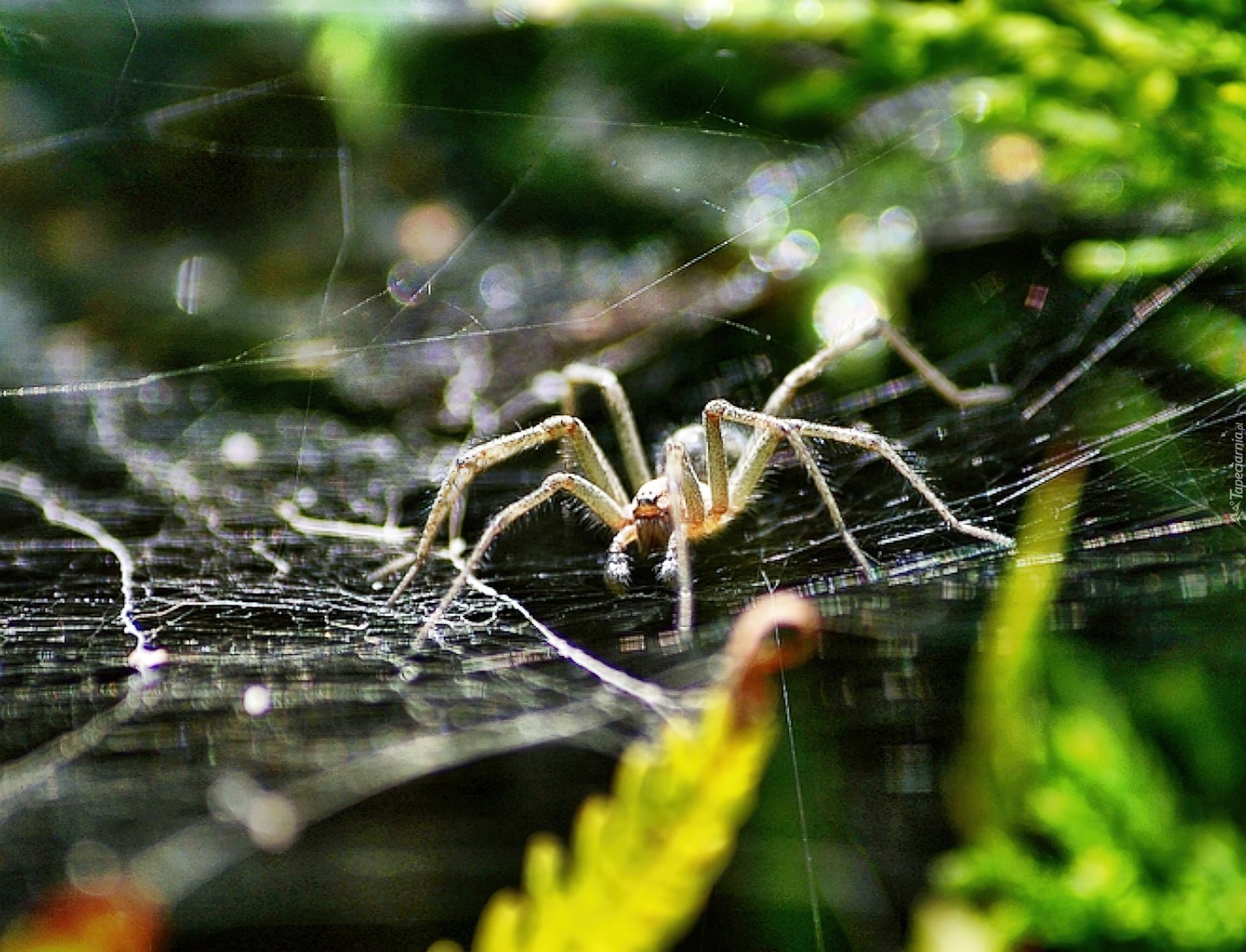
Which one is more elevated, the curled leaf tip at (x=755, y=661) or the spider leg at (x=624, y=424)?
the spider leg at (x=624, y=424)

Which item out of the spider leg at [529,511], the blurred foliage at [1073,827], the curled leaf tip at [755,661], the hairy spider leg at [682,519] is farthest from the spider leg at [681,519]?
the curled leaf tip at [755,661]

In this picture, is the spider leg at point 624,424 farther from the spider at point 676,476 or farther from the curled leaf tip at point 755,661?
the curled leaf tip at point 755,661

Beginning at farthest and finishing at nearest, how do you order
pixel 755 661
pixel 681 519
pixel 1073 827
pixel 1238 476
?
pixel 681 519 < pixel 1238 476 < pixel 1073 827 < pixel 755 661

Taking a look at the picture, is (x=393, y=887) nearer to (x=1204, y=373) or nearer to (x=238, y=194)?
(x=1204, y=373)

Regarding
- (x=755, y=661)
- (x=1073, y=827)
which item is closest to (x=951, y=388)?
(x=1073, y=827)

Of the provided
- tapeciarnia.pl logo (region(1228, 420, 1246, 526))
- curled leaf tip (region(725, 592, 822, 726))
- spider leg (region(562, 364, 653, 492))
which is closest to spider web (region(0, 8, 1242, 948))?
tapeciarnia.pl logo (region(1228, 420, 1246, 526))

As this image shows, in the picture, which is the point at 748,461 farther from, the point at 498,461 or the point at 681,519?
the point at 498,461

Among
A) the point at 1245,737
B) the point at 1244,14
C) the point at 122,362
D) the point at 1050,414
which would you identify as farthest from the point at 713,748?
the point at 122,362
